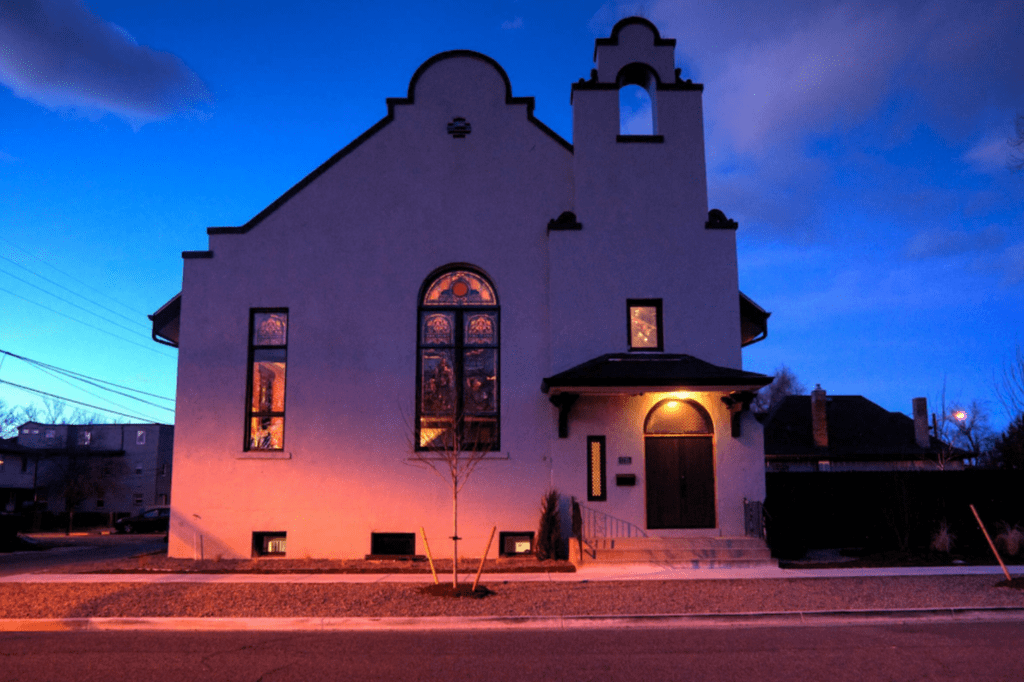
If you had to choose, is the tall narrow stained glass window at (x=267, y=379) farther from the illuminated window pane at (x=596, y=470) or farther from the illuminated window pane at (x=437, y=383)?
the illuminated window pane at (x=596, y=470)

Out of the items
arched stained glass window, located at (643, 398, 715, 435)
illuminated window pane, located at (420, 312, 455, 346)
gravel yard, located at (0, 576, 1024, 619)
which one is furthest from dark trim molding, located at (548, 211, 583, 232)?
gravel yard, located at (0, 576, 1024, 619)

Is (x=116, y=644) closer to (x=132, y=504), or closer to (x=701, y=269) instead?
(x=701, y=269)

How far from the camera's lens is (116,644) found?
29.2 ft

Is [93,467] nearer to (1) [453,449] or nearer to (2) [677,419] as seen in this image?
(1) [453,449]

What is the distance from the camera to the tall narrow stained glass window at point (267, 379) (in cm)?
1727

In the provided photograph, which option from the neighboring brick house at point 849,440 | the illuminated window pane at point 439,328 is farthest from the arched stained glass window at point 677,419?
the neighboring brick house at point 849,440

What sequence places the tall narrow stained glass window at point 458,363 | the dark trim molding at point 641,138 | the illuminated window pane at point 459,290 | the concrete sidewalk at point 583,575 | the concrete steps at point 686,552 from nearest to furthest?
the concrete sidewalk at point 583,575 < the concrete steps at point 686,552 < the tall narrow stained glass window at point 458,363 < the illuminated window pane at point 459,290 < the dark trim molding at point 641,138

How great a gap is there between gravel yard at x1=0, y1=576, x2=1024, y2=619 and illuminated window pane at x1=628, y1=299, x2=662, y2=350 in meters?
5.72

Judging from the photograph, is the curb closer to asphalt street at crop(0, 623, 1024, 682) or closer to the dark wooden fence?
asphalt street at crop(0, 623, 1024, 682)

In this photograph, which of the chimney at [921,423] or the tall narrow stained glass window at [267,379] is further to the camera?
the chimney at [921,423]

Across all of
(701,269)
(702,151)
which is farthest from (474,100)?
(701,269)

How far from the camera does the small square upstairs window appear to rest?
17.2 metres

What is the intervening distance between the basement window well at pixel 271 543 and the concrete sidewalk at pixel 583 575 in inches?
87.4

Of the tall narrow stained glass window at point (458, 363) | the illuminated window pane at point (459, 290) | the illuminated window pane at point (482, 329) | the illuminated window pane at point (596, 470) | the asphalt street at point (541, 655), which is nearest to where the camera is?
the asphalt street at point (541, 655)
